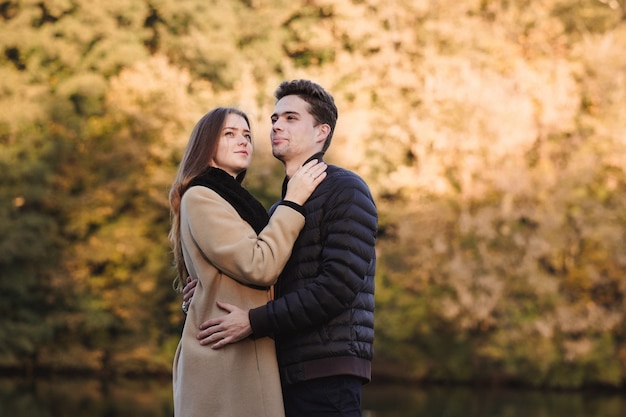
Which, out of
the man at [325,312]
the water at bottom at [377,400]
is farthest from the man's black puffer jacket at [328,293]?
the water at bottom at [377,400]

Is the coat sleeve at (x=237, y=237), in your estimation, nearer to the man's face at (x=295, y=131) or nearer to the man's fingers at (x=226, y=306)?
the man's fingers at (x=226, y=306)

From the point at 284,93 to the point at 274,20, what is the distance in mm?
21524

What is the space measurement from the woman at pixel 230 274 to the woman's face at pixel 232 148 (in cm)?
6

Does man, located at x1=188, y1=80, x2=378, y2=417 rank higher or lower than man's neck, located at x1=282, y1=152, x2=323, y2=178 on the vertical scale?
lower

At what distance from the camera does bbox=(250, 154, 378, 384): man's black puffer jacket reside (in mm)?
3322

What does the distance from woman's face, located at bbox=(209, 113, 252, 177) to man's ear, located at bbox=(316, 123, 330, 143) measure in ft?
0.84

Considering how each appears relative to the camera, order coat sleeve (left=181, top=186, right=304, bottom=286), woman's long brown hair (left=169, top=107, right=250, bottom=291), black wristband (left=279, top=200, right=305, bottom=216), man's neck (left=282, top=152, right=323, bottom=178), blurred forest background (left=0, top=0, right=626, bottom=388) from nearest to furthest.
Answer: coat sleeve (left=181, top=186, right=304, bottom=286) → black wristband (left=279, top=200, right=305, bottom=216) → woman's long brown hair (left=169, top=107, right=250, bottom=291) → man's neck (left=282, top=152, right=323, bottom=178) → blurred forest background (left=0, top=0, right=626, bottom=388)

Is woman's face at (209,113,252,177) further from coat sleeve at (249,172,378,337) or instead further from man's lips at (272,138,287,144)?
coat sleeve at (249,172,378,337)

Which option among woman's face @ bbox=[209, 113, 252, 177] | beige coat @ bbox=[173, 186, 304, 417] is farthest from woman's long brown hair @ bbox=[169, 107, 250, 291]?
beige coat @ bbox=[173, 186, 304, 417]

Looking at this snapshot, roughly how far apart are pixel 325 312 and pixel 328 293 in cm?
6

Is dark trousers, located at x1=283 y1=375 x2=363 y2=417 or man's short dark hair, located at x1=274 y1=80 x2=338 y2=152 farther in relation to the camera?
man's short dark hair, located at x1=274 y1=80 x2=338 y2=152

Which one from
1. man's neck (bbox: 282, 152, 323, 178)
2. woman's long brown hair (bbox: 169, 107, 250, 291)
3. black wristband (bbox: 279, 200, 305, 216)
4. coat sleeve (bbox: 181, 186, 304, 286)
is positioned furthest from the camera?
man's neck (bbox: 282, 152, 323, 178)

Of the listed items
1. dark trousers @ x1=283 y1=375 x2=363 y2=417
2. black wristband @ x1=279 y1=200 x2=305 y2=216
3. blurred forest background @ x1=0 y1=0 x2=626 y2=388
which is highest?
blurred forest background @ x1=0 y1=0 x2=626 y2=388

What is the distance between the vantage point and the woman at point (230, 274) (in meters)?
3.34
